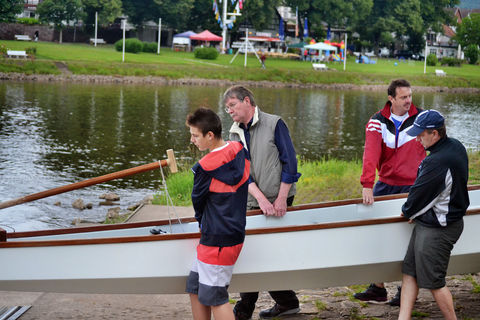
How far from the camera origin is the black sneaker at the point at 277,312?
16.9 ft

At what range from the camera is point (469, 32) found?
264ft

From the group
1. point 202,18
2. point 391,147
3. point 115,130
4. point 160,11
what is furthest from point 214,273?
point 202,18

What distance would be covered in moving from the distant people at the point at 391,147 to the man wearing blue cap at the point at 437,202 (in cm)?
93

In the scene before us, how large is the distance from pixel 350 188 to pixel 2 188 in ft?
22.0

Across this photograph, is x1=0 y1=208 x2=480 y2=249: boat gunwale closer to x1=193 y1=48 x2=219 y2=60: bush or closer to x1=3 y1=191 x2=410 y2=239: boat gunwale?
x1=3 y1=191 x2=410 y2=239: boat gunwale

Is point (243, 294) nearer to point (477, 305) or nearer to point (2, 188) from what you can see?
point (477, 305)

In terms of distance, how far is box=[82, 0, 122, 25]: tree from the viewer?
200ft

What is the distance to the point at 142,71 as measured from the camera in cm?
4328

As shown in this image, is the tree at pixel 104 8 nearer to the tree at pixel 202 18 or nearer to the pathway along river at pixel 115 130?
the tree at pixel 202 18

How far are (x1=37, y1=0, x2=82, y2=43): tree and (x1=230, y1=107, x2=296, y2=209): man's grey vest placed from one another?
58439 millimetres

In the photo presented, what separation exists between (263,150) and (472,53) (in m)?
75.1

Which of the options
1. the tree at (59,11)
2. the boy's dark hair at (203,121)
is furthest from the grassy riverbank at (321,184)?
the tree at (59,11)

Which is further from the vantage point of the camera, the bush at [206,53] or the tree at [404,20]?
the tree at [404,20]

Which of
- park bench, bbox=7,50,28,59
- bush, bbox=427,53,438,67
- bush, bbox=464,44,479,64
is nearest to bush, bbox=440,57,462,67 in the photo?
bush, bbox=427,53,438,67
